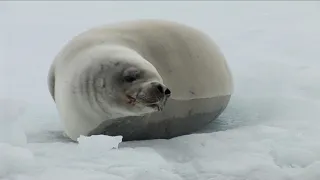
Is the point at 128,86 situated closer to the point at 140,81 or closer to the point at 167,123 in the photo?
the point at 140,81

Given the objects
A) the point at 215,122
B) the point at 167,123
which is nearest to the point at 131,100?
the point at 167,123

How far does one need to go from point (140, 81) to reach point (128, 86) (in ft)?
0.10

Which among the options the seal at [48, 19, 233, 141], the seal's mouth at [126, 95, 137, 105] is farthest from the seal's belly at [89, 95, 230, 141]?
the seal's mouth at [126, 95, 137, 105]

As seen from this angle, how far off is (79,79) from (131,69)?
154 mm

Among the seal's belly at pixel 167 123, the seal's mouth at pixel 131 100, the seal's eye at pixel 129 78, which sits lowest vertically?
the seal's belly at pixel 167 123

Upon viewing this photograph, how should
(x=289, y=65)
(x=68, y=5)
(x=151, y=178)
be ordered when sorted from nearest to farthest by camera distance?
(x=151, y=178) → (x=289, y=65) → (x=68, y=5)

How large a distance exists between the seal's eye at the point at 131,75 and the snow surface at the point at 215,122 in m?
0.14

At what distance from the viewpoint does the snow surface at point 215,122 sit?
3.86 feet

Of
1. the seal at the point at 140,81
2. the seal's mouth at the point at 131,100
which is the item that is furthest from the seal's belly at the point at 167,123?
the seal's mouth at the point at 131,100

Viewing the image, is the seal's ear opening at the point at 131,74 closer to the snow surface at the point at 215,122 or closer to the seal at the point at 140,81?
the seal at the point at 140,81

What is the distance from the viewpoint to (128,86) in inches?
53.2

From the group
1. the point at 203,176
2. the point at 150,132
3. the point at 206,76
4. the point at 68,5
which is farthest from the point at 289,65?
the point at 68,5

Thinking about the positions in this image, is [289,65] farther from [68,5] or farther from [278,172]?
[68,5]

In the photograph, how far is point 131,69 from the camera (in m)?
1.36
